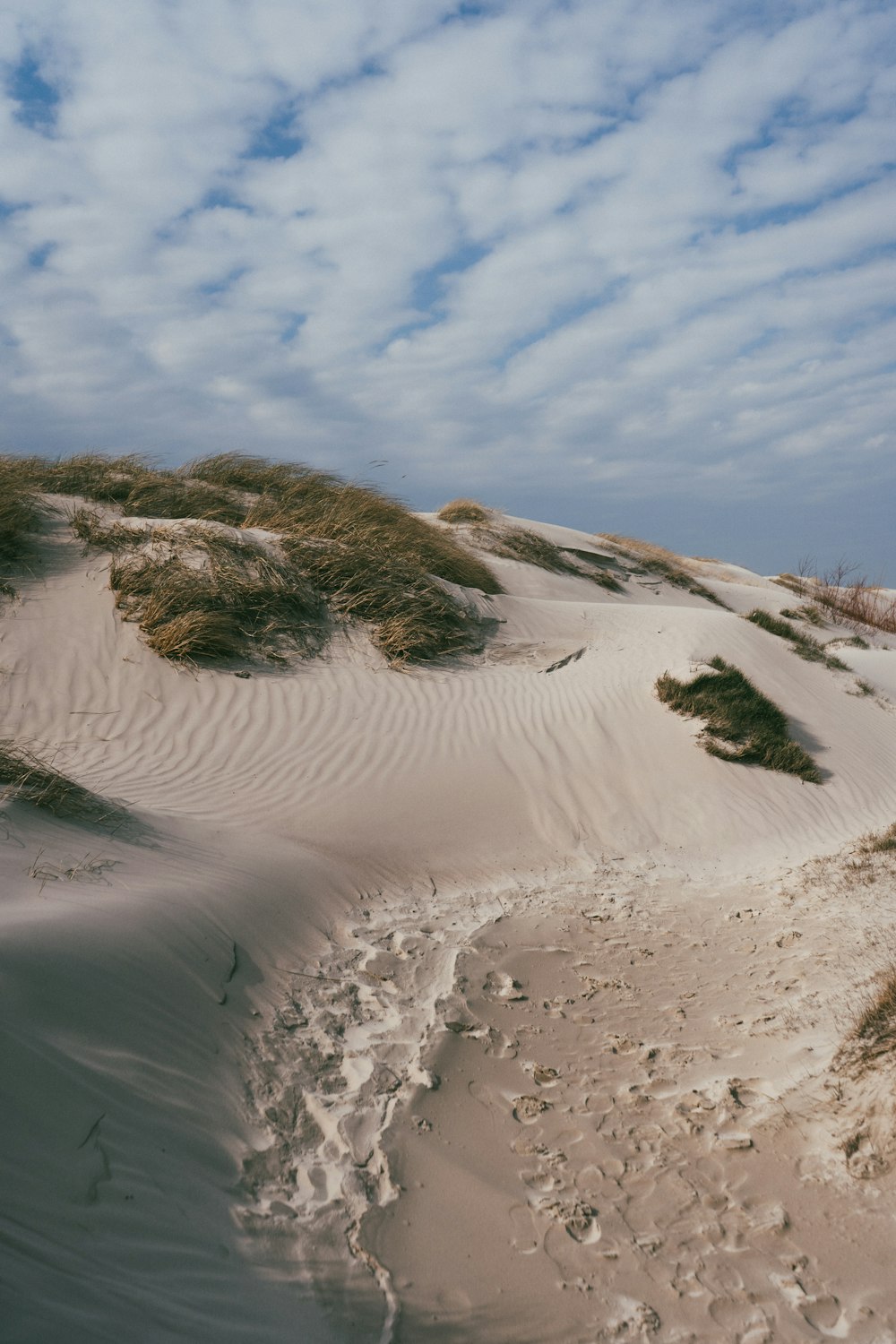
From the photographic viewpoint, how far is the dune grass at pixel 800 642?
1188 cm

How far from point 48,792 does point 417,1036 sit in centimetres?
257

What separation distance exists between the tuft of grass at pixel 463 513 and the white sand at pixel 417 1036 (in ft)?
32.5

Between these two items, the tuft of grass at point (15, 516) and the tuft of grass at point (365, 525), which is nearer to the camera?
the tuft of grass at point (15, 516)

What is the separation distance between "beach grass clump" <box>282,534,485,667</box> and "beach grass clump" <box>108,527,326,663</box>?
30 centimetres

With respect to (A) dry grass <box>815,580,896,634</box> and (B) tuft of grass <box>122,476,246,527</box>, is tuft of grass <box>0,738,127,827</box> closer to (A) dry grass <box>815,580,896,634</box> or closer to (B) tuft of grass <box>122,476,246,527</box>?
(B) tuft of grass <box>122,476,246,527</box>

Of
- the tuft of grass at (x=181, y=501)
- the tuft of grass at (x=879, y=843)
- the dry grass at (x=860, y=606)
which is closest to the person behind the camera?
the tuft of grass at (x=879, y=843)

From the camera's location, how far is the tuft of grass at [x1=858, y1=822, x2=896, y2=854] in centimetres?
705

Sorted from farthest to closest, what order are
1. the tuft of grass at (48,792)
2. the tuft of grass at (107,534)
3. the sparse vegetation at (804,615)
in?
1. the sparse vegetation at (804,615)
2. the tuft of grass at (107,534)
3. the tuft of grass at (48,792)

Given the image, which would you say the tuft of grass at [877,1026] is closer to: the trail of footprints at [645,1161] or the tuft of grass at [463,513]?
the trail of footprints at [645,1161]

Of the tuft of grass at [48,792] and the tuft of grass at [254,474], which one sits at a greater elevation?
the tuft of grass at [254,474]

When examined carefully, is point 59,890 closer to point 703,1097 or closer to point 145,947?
point 145,947

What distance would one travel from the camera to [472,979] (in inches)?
184

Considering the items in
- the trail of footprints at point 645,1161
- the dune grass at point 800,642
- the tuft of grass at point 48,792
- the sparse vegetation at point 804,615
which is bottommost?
the trail of footprints at point 645,1161

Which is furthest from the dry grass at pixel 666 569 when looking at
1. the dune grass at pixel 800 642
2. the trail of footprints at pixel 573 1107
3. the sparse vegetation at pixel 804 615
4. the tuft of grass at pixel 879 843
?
the trail of footprints at pixel 573 1107
